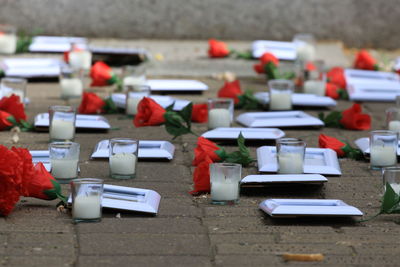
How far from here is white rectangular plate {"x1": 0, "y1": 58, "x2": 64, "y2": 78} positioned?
6812mm

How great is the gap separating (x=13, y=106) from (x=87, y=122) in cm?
40

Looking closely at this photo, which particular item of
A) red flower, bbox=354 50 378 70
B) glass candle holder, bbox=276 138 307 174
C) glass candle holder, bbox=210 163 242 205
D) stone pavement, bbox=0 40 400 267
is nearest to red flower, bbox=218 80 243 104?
stone pavement, bbox=0 40 400 267

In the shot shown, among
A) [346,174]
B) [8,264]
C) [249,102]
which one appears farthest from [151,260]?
[249,102]

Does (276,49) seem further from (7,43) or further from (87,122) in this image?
(87,122)

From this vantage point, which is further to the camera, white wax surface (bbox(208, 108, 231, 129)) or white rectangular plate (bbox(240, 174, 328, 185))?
white wax surface (bbox(208, 108, 231, 129))

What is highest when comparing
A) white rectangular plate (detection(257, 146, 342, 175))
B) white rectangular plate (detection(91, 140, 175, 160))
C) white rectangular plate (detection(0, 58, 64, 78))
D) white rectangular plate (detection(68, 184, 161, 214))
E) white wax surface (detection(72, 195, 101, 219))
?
white wax surface (detection(72, 195, 101, 219))

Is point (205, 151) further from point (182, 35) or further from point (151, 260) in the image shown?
point (182, 35)

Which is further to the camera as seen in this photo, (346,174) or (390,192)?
(346,174)

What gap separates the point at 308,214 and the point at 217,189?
0.42 metres

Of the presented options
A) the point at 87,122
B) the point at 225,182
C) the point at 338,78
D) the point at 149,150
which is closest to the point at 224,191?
the point at 225,182

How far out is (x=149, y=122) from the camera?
14.7 ft

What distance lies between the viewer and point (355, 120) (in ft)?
16.9

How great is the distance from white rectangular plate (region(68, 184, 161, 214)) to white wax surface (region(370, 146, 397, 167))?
1139 mm

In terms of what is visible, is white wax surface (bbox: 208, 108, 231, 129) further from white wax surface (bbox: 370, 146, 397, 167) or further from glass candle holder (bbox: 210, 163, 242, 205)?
glass candle holder (bbox: 210, 163, 242, 205)
